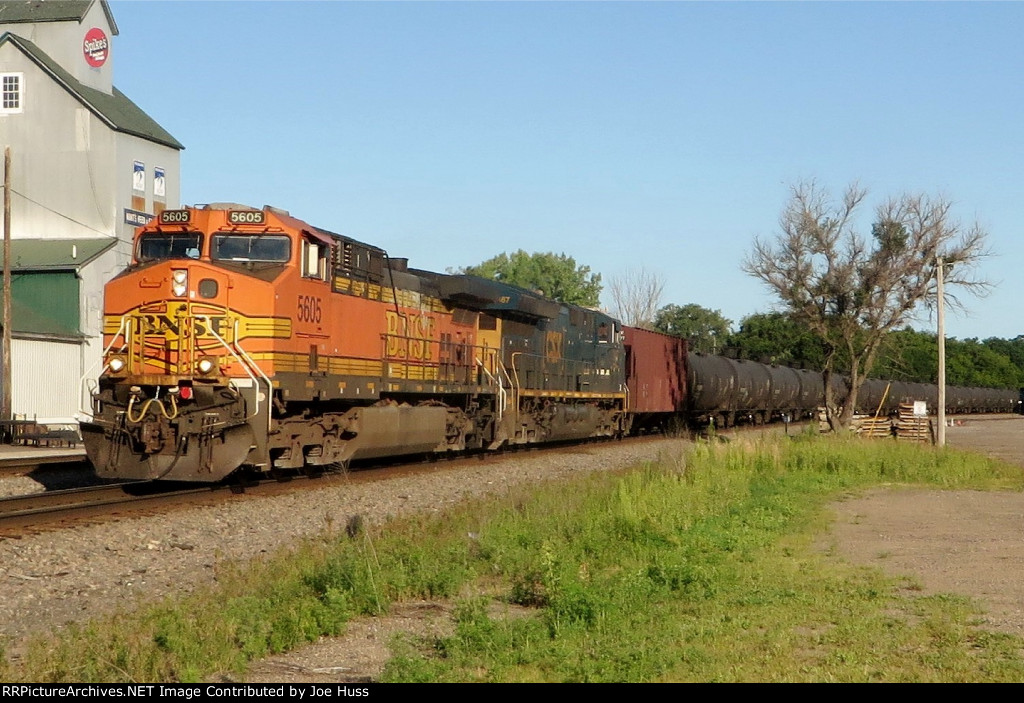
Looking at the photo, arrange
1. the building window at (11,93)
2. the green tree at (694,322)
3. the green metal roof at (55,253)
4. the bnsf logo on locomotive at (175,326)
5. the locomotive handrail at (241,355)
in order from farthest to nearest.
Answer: the green tree at (694,322) → the building window at (11,93) → the green metal roof at (55,253) → the bnsf logo on locomotive at (175,326) → the locomotive handrail at (241,355)

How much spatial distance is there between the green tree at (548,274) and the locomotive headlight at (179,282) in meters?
75.9

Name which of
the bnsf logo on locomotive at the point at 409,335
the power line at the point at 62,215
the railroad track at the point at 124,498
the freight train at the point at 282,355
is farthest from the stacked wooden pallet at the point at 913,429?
the power line at the point at 62,215

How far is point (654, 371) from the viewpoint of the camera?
37.7 m

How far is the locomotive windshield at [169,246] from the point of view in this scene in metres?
16.1

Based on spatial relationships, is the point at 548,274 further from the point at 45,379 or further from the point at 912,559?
the point at 912,559

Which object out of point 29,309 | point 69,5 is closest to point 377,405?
point 29,309

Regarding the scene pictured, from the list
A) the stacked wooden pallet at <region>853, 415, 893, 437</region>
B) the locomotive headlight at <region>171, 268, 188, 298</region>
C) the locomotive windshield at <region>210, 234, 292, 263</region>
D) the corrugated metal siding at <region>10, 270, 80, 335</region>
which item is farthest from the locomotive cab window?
the corrugated metal siding at <region>10, 270, 80, 335</region>

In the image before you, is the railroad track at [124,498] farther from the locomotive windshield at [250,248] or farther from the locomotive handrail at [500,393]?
the locomotive handrail at [500,393]

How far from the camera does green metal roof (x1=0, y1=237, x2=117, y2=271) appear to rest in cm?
4056

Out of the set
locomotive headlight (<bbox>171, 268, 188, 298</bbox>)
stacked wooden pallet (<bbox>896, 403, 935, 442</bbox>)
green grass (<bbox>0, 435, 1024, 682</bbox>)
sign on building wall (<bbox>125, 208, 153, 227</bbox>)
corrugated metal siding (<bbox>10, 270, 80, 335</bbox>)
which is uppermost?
sign on building wall (<bbox>125, 208, 153, 227</bbox>)

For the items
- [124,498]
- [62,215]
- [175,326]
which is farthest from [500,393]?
[62,215]

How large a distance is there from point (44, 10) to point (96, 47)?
244 cm

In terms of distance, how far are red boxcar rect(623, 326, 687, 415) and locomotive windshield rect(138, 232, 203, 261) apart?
21.0 metres

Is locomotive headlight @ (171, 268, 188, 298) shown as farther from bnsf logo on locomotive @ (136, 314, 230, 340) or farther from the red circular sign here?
the red circular sign
